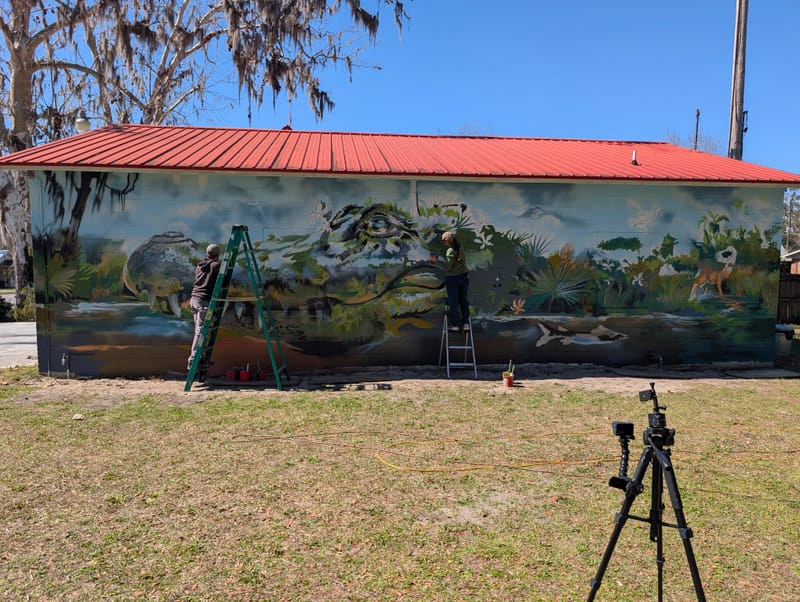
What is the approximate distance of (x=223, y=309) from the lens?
9031 mm

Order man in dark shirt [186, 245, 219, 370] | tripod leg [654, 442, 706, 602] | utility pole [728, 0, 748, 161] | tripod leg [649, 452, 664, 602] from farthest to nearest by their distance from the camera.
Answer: utility pole [728, 0, 748, 161], man in dark shirt [186, 245, 219, 370], tripod leg [649, 452, 664, 602], tripod leg [654, 442, 706, 602]

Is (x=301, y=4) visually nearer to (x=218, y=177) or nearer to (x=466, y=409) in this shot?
(x=218, y=177)

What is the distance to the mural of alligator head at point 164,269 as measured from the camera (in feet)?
29.5

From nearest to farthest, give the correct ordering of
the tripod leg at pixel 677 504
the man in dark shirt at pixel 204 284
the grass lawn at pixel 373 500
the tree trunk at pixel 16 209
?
the tripod leg at pixel 677 504 < the grass lawn at pixel 373 500 < the man in dark shirt at pixel 204 284 < the tree trunk at pixel 16 209

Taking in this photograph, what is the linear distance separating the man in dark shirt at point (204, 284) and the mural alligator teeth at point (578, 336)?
5472 millimetres

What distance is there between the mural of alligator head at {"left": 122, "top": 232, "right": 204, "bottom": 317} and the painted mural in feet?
0.07

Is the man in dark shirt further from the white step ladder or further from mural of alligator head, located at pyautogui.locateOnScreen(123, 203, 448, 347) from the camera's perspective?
the white step ladder

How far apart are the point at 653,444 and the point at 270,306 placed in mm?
7501

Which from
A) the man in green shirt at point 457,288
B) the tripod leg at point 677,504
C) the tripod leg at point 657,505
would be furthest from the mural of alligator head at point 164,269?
the tripod leg at point 677,504

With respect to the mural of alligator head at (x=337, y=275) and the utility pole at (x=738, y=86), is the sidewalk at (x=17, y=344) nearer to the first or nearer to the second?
the mural of alligator head at (x=337, y=275)

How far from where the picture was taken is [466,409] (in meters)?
7.33

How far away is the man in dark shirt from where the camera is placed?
27.3ft

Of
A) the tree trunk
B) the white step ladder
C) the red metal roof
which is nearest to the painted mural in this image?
the white step ladder

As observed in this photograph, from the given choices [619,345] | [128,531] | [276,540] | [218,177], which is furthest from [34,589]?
[619,345]
